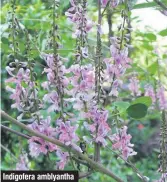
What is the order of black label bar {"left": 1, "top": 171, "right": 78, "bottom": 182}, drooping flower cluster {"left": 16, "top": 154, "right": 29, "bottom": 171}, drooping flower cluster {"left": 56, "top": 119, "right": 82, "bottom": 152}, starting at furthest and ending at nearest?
drooping flower cluster {"left": 16, "top": 154, "right": 29, "bottom": 171} → black label bar {"left": 1, "top": 171, "right": 78, "bottom": 182} → drooping flower cluster {"left": 56, "top": 119, "right": 82, "bottom": 152}

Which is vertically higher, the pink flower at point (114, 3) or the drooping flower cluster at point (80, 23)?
the pink flower at point (114, 3)

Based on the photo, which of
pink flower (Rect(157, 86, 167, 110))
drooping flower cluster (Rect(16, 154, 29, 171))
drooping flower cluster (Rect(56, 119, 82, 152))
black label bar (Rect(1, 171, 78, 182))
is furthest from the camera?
drooping flower cluster (Rect(16, 154, 29, 171))

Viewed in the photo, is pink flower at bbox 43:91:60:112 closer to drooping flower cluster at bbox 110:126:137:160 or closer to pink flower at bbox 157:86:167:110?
drooping flower cluster at bbox 110:126:137:160

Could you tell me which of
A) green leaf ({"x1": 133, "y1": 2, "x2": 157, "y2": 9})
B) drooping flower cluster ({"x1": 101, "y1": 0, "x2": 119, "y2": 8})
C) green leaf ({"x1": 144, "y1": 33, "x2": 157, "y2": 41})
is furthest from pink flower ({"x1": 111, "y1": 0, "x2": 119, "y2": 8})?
green leaf ({"x1": 144, "y1": 33, "x2": 157, "y2": 41})

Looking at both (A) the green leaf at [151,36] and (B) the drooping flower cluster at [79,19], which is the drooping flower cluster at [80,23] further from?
(A) the green leaf at [151,36]

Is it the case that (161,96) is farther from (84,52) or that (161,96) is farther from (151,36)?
(84,52)

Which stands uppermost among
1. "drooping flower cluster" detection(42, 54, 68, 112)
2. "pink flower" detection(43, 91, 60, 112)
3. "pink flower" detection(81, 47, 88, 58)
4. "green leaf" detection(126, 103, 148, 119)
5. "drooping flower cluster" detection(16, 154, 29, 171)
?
"pink flower" detection(81, 47, 88, 58)

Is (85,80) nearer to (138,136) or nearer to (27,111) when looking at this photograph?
(27,111)

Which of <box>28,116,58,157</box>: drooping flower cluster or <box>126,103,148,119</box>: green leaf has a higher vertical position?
<box>126,103,148,119</box>: green leaf

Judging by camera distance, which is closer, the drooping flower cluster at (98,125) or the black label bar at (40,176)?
the drooping flower cluster at (98,125)

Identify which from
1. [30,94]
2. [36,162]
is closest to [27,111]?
[30,94]

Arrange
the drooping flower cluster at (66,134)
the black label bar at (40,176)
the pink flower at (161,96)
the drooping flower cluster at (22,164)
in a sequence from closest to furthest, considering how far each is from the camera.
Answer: the drooping flower cluster at (66,134)
the black label bar at (40,176)
the pink flower at (161,96)
the drooping flower cluster at (22,164)

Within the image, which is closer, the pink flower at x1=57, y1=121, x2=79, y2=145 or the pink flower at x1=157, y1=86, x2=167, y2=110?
the pink flower at x1=57, y1=121, x2=79, y2=145

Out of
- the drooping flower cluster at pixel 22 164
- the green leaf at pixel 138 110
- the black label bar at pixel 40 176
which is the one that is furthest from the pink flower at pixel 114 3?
the drooping flower cluster at pixel 22 164
